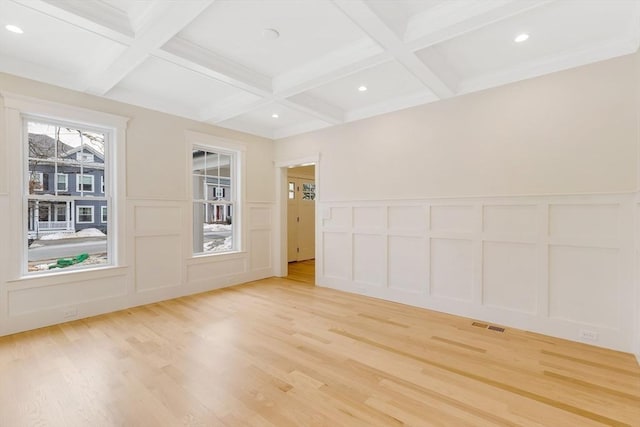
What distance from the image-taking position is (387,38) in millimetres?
2373

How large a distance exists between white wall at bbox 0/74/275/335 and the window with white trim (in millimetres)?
208

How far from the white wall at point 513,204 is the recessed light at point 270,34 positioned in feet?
6.82

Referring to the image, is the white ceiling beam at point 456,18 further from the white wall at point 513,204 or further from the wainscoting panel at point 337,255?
the wainscoting panel at point 337,255

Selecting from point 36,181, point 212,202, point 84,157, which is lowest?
point 212,202

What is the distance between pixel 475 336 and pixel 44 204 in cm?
495

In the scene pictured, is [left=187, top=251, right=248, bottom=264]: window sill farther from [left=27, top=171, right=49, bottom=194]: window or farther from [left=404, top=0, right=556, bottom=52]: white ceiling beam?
[left=404, top=0, right=556, bottom=52]: white ceiling beam

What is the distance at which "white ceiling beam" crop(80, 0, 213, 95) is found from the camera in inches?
82.4

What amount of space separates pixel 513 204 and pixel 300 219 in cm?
521

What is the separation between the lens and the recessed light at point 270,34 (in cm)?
251

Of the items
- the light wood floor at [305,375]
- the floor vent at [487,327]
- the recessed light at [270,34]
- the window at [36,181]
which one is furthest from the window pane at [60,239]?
the floor vent at [487,327]

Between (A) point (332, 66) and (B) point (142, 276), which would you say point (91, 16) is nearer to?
(A) point (332, 66)

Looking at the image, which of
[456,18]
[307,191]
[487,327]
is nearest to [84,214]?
[456,18]

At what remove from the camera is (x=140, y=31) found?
2.39 m

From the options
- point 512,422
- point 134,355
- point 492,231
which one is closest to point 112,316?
point 134,355
